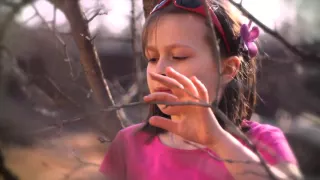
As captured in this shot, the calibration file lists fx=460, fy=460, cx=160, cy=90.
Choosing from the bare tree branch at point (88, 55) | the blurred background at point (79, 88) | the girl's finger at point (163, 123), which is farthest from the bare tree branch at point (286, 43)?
the bare tree branch at point (88, 55)

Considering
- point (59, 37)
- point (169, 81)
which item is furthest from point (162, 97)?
point (59, 37)

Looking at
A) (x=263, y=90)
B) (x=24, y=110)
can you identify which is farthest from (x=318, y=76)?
(x=24, y=110)

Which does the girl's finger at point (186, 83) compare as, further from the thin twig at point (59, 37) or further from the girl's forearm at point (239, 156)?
the thin twig at point (59, 37)

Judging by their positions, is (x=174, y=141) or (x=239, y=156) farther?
(x=174, y=141)

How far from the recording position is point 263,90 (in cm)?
64

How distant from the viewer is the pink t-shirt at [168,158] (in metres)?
0.62

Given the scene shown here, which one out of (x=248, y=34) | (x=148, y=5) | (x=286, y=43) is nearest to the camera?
(x=286, y=43)

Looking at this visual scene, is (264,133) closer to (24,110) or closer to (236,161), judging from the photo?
(236,161)

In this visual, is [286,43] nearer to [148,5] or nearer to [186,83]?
[186,83]

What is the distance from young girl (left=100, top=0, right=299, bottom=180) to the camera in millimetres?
563

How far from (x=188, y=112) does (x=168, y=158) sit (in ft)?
0.44

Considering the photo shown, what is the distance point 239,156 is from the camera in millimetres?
559

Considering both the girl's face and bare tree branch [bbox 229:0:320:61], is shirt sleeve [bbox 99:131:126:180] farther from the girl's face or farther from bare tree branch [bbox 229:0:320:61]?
bare tree branch [bbox 229:0:320:61]

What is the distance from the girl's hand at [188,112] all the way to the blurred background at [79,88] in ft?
0.38
